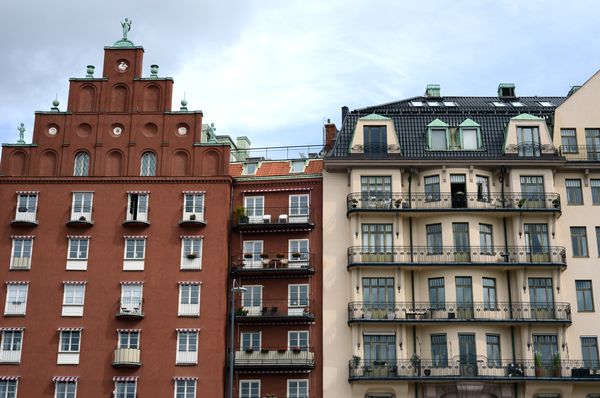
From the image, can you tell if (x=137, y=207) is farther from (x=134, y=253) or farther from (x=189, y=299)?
(x=189, y=299)

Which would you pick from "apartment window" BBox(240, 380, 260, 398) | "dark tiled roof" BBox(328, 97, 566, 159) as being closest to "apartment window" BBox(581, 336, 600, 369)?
"dark tiled roof" BBox(328, 97, 566, 159)

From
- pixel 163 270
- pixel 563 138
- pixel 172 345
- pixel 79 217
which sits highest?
pixel 563 138

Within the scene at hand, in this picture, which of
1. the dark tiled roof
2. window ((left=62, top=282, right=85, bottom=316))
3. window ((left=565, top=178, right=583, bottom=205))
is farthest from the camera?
the dark tiled roof

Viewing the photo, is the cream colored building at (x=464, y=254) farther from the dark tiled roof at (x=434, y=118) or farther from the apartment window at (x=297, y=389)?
the apartment window at (x=297, y=389)

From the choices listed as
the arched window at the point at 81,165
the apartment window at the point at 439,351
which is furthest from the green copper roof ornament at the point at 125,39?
the apartment window at the point at 439,351

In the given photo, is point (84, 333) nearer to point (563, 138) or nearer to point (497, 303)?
point (497, 303)

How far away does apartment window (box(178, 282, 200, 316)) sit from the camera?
59031 mm

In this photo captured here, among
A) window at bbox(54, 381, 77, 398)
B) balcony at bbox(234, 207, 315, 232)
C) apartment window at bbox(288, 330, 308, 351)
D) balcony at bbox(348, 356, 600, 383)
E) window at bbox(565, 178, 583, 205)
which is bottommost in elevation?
window at bbox(54, 381, 77, 398)

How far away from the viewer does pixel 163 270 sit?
2363 inches

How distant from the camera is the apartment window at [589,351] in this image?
189 ft

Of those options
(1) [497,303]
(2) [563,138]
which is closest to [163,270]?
(1) [497,303]

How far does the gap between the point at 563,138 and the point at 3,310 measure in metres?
40.1

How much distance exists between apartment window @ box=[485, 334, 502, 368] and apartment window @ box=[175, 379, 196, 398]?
62.6 ft

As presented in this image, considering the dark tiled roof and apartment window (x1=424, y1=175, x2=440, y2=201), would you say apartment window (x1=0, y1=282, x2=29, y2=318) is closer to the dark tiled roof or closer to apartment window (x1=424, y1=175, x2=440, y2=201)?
the dark tiled roof
